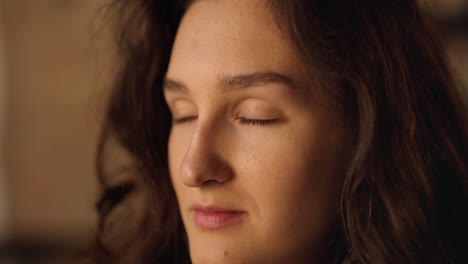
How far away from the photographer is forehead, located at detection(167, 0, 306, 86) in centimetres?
93

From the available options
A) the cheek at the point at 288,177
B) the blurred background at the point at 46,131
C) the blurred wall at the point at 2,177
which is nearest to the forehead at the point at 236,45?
the cheek at the point at 288,177

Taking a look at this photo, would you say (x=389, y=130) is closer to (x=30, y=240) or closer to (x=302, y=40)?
(x=302, y=40)

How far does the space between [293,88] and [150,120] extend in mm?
423

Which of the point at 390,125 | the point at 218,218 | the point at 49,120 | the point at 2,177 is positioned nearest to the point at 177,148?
the point at 218,218

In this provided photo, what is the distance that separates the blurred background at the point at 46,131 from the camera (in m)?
2.04

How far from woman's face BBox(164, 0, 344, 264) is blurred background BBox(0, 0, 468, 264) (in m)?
1.12

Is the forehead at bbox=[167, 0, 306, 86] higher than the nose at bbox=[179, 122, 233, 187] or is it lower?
higher

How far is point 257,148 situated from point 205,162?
8 centimetres

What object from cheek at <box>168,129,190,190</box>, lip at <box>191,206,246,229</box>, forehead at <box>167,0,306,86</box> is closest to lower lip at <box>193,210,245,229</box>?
lip at <box>191,206,246,229</box>

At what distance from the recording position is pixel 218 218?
0.95 meters

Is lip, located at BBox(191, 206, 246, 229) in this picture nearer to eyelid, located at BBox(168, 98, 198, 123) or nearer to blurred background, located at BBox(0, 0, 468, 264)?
eyelid, located at BBox(168, 98, 198, 123)

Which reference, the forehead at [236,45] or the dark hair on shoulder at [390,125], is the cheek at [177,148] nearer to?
the forehead at [236,45]

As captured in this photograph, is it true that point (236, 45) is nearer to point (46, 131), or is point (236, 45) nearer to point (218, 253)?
point (218, 253)

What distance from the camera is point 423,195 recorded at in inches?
37.9
